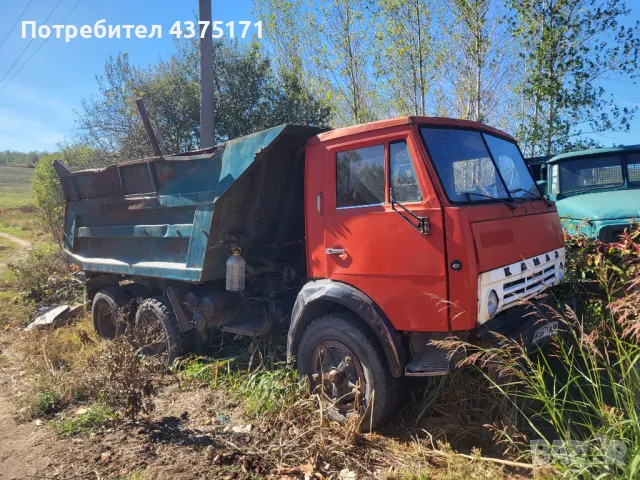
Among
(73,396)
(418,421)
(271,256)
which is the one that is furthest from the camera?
(271,256)

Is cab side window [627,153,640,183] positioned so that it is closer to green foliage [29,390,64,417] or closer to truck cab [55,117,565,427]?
truck cab [55,117,565,427]

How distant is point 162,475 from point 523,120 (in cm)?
1214

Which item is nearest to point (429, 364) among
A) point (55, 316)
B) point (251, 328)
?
point (251, 328)

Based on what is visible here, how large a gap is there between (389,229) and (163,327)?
3179mm

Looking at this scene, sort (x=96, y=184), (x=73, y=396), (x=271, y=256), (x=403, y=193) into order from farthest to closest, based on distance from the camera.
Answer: (x=96, y=184)
(x=271, y=256)
(x=73, y=396)
(x=403, y=193)

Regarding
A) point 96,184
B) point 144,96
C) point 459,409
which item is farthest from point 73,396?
point 144,96

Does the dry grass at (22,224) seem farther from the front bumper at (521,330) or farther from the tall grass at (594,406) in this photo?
the tall grass at (594,406)

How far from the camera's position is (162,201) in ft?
16.8

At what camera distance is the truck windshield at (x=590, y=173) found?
640 centimetres

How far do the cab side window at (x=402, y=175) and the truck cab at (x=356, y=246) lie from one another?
0.04 ft

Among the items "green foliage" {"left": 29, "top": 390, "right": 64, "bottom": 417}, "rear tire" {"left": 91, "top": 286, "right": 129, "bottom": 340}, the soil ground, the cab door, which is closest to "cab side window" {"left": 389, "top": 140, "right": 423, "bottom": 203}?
the cab door

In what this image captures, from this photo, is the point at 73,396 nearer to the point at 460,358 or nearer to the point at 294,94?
the point at 460,358

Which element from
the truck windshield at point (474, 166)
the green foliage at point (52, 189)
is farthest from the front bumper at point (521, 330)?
the green foliage at point (52, 189)

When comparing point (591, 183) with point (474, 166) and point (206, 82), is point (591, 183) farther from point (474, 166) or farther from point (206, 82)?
point (206, 82)
